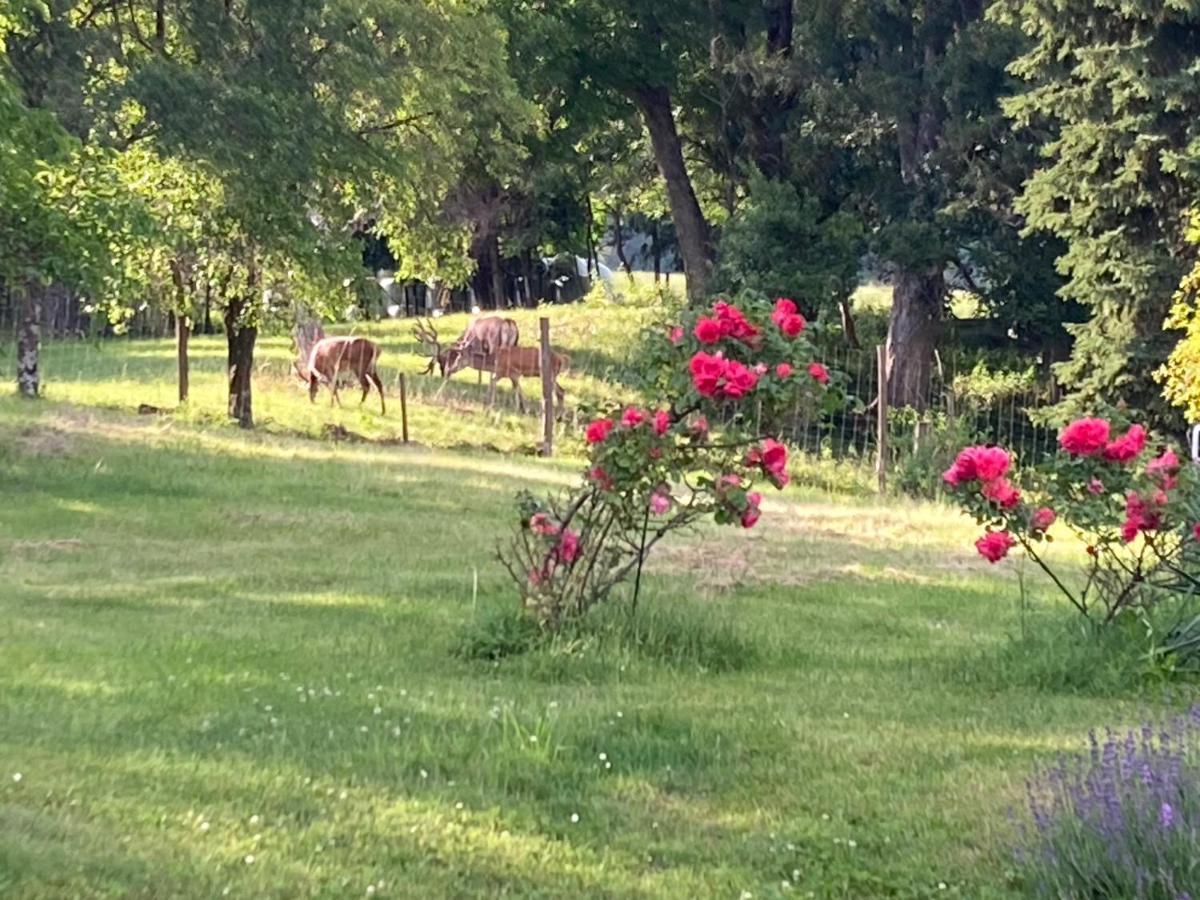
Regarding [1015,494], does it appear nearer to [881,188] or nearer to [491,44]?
[491,44]

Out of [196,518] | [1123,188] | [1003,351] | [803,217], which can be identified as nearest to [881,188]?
[803,217]

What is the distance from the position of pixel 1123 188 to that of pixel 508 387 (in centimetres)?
1256

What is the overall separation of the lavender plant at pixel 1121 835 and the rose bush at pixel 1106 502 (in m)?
3.13

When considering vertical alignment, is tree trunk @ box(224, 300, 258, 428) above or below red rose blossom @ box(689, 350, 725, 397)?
below

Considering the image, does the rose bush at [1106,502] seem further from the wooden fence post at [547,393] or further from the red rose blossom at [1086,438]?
the wooden fence post at [547,393]

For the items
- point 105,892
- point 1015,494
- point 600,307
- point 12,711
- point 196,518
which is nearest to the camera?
point 105,892

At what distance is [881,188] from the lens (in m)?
31.5

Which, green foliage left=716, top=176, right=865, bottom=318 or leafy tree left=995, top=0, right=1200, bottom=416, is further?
green foliage left=716, top=176, right=865, bottom=318

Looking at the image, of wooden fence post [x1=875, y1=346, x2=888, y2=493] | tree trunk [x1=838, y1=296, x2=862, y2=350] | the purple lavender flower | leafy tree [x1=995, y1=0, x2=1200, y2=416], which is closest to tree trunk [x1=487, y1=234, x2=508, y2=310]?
tree trunk [x1=838, y1=296, x2=862, y2=350]

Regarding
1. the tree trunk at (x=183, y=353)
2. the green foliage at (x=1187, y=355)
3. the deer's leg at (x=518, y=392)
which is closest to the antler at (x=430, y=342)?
the deer's leg at (x=518, y=392)

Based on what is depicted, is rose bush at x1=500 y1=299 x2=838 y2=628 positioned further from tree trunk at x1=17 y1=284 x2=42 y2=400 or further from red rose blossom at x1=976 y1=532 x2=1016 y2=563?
tree trunk at x1=17 y1=284 x2=42 y2=400

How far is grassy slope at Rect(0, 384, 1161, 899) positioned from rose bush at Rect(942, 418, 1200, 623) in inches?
28.8

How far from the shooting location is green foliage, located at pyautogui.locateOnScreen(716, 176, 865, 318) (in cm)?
2980

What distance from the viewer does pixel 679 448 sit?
8.09 meters
